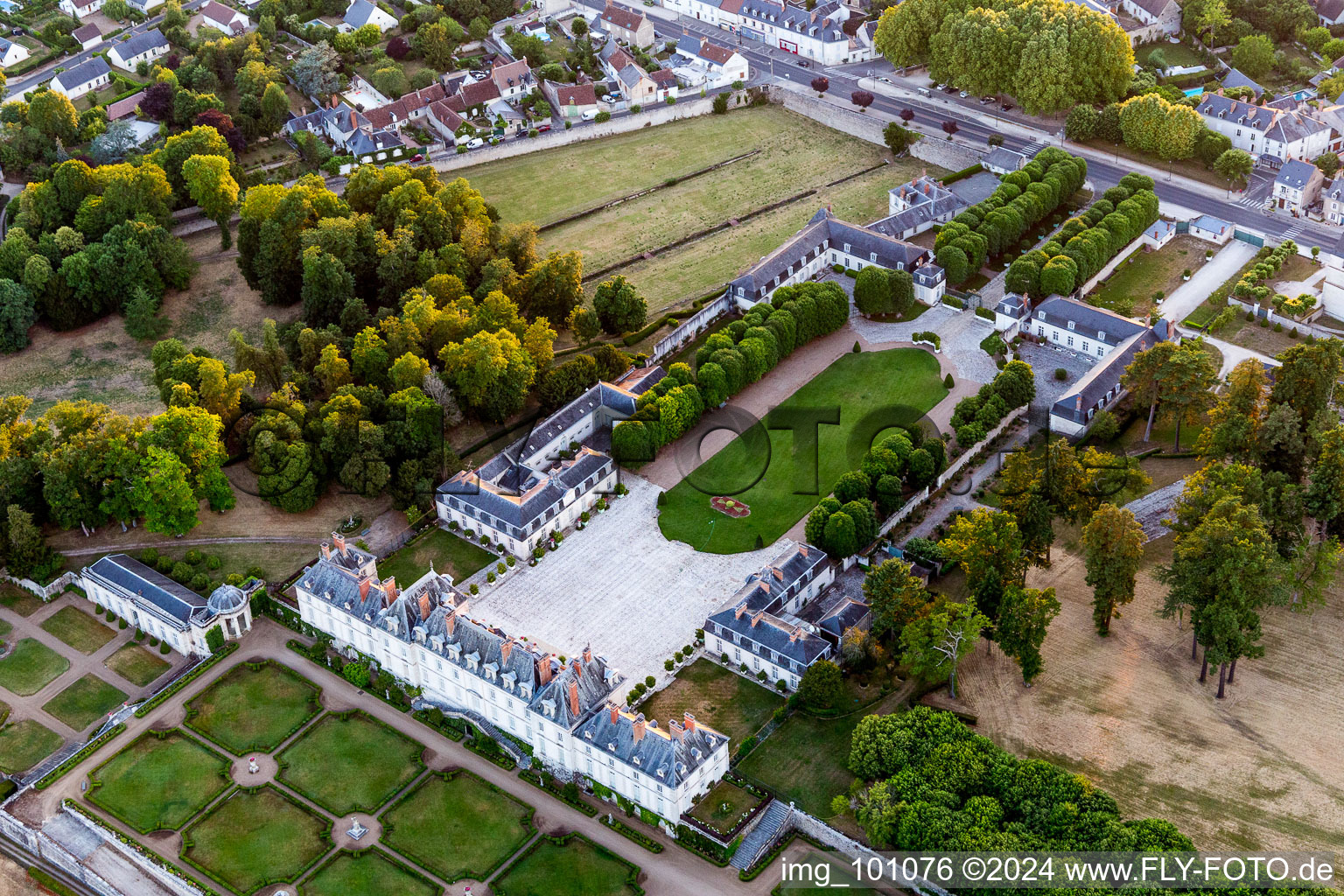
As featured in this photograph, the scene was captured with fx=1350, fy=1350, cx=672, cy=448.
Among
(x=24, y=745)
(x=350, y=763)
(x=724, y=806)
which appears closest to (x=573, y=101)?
(x=350, y=763)

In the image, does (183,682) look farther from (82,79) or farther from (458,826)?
(82,79)

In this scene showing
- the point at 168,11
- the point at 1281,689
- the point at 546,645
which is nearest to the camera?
the point at 1281,689

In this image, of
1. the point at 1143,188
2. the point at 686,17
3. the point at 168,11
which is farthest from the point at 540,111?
the point at 1143,188

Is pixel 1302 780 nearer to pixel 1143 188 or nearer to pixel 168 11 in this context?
pixel 1143 188

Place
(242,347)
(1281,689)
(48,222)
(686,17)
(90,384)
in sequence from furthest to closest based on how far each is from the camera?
(686,17), (48,222), (90,384), (242,347), (1281,689)

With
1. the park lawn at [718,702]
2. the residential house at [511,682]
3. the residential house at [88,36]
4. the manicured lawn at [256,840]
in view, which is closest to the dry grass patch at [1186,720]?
the park lawn at [718,702]

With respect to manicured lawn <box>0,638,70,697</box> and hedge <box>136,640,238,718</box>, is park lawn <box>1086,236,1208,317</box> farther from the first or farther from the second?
manicured lawn <box>0,638,70,697</box>
